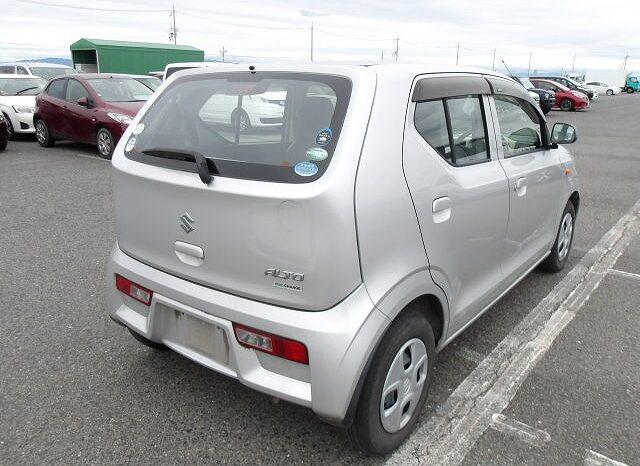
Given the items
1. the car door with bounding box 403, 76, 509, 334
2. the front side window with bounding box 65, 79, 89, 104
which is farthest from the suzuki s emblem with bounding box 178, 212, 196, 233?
the front side window with bounding box 65, 79, 89, 104

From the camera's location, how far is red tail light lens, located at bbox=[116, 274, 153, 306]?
2.48 m

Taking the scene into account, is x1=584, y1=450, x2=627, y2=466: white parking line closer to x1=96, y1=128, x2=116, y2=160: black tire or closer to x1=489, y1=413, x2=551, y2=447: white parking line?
x1=489, y1=413, x2=551, y2=447: white parking line

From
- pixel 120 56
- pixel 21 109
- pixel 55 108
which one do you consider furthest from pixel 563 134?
pixel 120 56

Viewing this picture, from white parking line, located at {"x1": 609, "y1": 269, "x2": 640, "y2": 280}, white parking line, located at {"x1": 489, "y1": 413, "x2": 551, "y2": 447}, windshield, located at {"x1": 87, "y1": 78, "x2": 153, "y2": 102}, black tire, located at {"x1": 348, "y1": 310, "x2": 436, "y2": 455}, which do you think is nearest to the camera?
black tire, located at {"x1": 348, "y1": 310, "x2": 436, "y2": 455}

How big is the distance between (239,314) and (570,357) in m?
2.18

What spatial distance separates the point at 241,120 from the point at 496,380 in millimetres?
1947

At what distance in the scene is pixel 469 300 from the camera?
2766 millimetres

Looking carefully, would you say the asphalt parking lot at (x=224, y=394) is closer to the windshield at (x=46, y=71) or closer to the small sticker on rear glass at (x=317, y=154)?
the small sticker on rear glass at (x=317, y=154)

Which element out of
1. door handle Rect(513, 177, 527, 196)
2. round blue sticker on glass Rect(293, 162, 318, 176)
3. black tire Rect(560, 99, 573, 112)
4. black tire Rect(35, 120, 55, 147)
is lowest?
black tire Rect(560, 99, 573, 112)

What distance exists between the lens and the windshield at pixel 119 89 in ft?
33.3

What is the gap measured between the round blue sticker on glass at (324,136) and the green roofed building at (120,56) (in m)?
27.5

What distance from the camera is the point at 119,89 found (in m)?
10.4

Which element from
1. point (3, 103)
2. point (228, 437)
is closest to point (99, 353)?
point (228, 437)

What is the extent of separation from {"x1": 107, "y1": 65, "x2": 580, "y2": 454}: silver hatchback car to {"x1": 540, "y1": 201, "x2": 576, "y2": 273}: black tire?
170 cm
